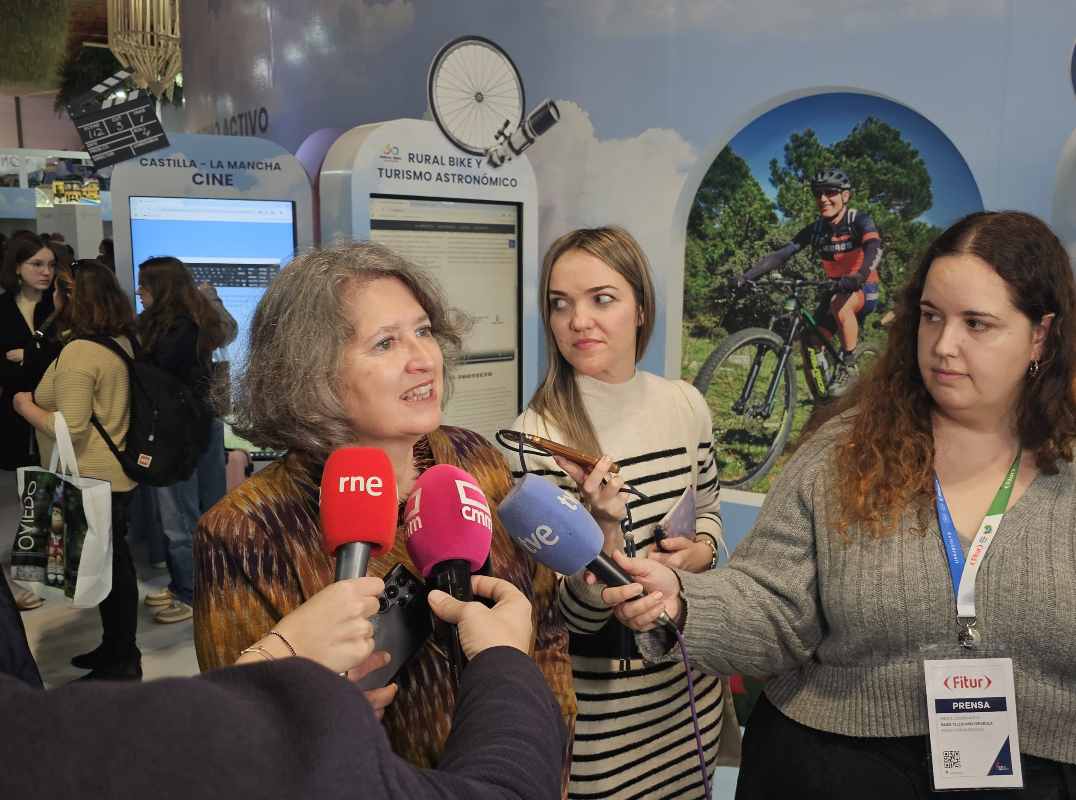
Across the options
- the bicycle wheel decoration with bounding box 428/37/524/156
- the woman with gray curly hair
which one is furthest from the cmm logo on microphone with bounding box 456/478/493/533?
the bicycle wheel decoration with bounding box 428/37/524/156

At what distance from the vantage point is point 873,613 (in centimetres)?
144

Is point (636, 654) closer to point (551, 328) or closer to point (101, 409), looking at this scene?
point (551, 328)

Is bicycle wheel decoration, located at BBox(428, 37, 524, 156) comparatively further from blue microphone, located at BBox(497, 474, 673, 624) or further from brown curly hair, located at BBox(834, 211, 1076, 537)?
blue microphone, located at BBox(497, 474, 673, 624)

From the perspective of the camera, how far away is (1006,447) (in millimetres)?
1528

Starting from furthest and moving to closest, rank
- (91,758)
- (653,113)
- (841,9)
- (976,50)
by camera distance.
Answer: (653,113), (841,9), (976,50), (91,758)

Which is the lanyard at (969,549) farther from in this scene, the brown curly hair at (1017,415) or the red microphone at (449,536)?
the red microphone at (449,536)

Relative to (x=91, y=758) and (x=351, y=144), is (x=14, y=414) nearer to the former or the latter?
(x=351, y=144)

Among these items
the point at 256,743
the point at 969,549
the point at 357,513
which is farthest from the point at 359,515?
the point at 969,549

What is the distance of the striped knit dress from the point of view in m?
1.82

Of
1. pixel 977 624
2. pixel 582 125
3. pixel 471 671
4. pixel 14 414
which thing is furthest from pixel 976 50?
pixel 14 414

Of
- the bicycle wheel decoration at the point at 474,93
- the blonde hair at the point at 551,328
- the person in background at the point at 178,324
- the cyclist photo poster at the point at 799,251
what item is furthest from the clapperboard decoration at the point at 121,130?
the cyclist photo poster at the point at 799,251

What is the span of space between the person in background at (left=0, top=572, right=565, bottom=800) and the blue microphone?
0.48 metres

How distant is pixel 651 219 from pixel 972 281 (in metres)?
2.89

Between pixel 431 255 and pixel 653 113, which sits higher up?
pixel 653 113
